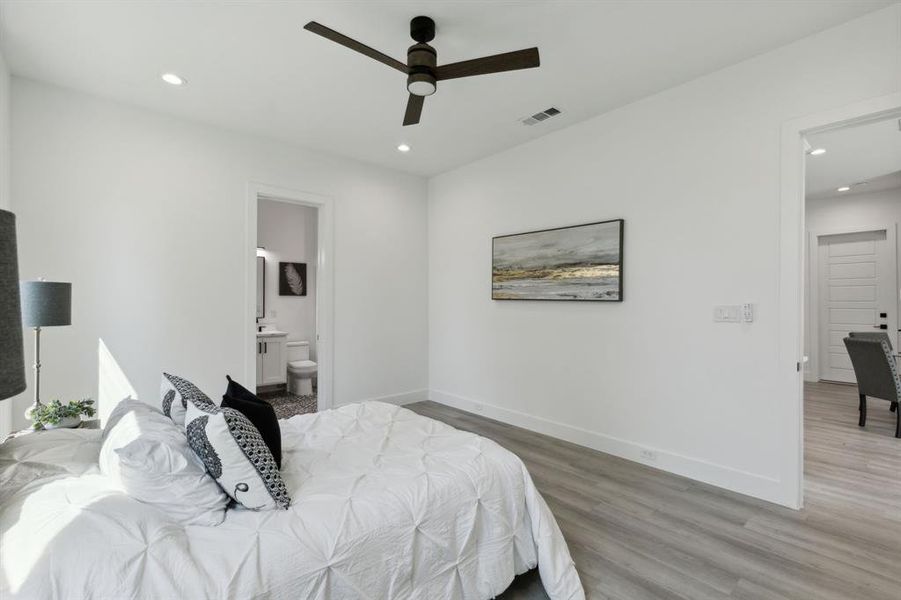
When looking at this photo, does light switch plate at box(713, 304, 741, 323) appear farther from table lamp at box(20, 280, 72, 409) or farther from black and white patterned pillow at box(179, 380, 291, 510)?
table lamp at box(20, 280, 72, 409)

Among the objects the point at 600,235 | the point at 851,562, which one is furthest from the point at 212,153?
the point at 851,562

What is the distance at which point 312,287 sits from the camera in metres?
6.62

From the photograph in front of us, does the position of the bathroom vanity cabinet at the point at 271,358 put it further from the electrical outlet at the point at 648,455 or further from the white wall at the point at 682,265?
the electrical outlet at the point at 648,455

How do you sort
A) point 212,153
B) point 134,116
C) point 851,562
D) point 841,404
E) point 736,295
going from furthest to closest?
1. point 841,404
2. point 212,153
3. point 134,116
4. point 736,295
5. point 851,562

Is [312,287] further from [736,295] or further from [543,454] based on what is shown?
[736,295]

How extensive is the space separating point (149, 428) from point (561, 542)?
179 centimetres

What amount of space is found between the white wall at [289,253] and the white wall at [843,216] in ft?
25.4

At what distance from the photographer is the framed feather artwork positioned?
6.34 m

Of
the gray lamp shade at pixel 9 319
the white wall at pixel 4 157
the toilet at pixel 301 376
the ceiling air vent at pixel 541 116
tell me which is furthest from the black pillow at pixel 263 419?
the toilet at pixel 301 376

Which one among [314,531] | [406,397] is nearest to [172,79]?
[314,531]

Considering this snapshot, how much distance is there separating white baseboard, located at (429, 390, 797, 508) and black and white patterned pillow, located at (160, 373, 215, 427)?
3062 millimetres

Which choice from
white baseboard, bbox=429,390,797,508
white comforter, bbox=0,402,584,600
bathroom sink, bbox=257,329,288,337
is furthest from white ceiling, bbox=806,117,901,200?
bathroom sink, bbox=257,329,288,337

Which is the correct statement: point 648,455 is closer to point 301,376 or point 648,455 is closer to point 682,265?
point 682,265

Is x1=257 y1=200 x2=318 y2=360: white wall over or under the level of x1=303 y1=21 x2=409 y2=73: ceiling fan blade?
under
